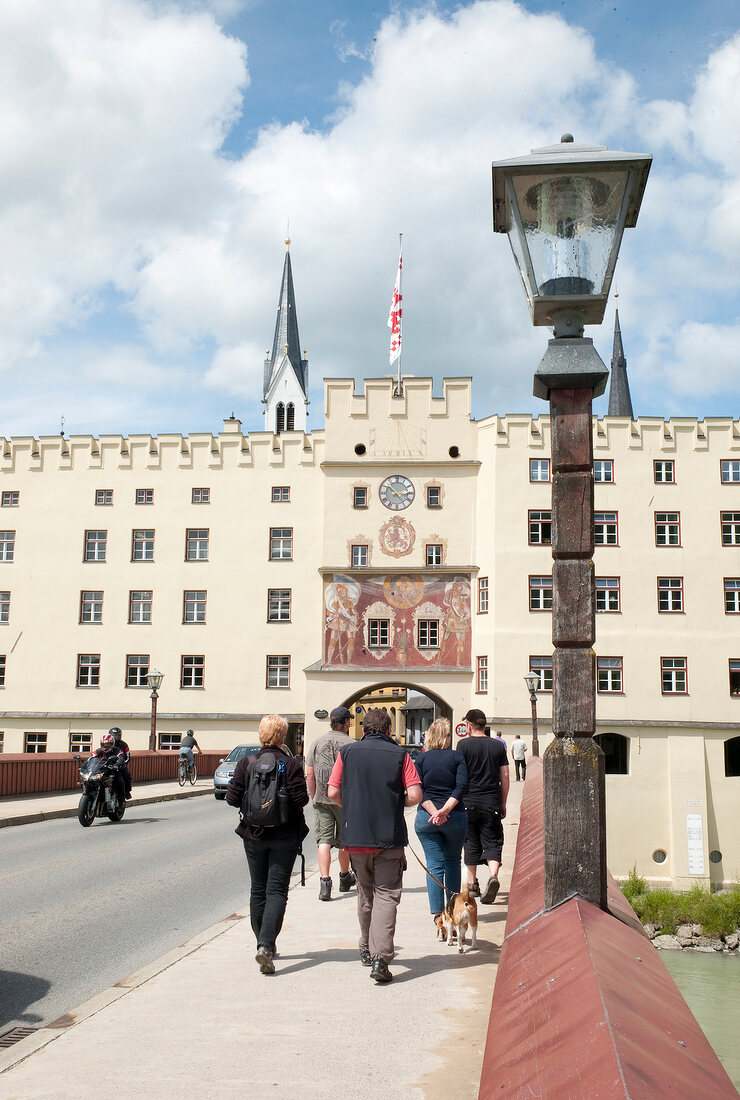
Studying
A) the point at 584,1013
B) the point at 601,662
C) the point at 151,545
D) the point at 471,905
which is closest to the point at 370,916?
the point at 471,905

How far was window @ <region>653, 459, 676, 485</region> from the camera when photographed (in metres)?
46.1

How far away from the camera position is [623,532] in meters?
45.6

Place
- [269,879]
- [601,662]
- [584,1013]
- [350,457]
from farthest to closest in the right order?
[350,457] < [601,662] < [269,879] < [584,1013]

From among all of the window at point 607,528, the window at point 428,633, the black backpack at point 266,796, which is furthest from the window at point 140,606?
the black backpack at point 266,796

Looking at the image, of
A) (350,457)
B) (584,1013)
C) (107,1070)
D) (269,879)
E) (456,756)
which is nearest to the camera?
(584,1013)

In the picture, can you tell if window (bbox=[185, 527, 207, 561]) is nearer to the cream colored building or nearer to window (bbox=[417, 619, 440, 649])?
the cream colored building

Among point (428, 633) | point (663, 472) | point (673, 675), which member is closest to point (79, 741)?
point (428, 633)

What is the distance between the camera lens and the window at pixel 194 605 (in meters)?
48.4

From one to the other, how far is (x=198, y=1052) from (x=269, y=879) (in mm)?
2081

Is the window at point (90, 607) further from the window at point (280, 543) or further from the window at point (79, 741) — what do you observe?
the window at point (280, 543)

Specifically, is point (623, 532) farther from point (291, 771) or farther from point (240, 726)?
point (291, 771)

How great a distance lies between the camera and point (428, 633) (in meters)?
46.4

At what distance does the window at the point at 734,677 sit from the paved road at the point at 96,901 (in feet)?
99.2

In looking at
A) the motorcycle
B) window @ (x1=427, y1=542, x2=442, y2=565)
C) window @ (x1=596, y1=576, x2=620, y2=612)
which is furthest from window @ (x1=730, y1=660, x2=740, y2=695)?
the motorcycle
